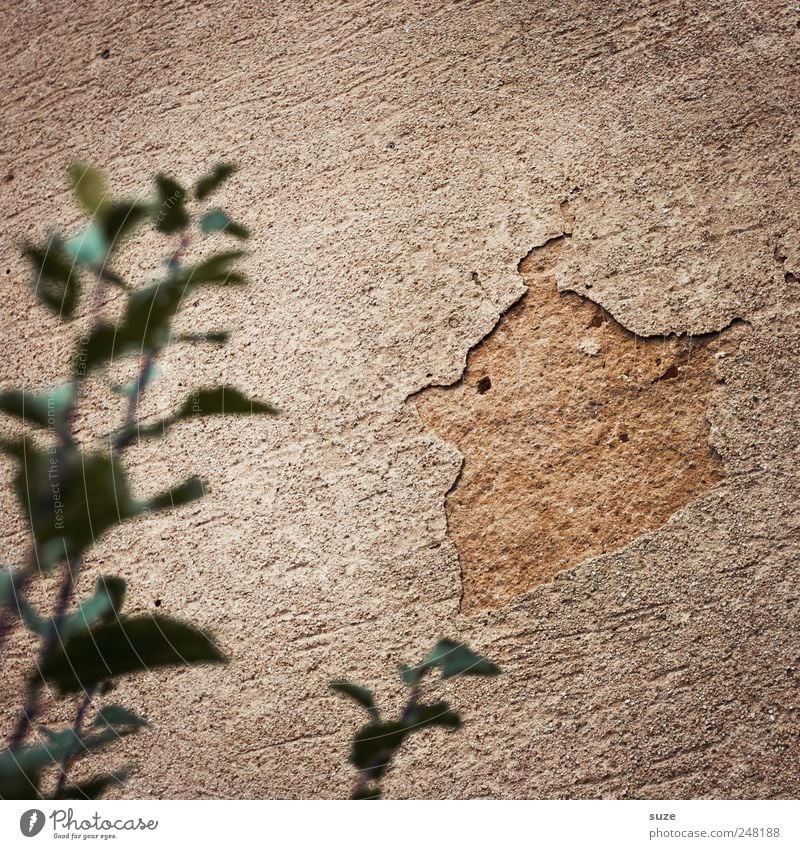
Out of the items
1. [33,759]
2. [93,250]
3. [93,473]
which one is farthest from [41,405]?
[33,759]

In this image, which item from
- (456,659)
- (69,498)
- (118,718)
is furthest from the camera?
(69,498)

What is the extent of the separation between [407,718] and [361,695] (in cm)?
14

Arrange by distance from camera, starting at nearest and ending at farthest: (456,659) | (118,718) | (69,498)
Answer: (456,659) < (118,718) < (69,498)

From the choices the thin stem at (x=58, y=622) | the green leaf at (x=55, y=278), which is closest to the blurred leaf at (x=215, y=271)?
the thin stem at (x=58, y=622)

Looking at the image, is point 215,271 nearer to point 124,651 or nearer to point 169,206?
point 169,206

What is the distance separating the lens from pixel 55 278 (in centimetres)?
237

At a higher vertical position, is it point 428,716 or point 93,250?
point 93,250

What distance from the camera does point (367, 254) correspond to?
2205mm

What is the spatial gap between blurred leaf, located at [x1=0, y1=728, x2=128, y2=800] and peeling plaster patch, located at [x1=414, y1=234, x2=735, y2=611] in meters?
1.25

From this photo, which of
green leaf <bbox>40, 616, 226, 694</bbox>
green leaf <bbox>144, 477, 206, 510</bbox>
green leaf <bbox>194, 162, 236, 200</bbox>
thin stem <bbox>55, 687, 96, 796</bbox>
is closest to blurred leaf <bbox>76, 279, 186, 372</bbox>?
green leaf <bbox>194, 162, 236, 200</bbox>

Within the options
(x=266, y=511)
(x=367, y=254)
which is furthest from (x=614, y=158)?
(x=266, y=511)

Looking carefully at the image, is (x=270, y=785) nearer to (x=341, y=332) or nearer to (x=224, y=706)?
(x=224, y=706)

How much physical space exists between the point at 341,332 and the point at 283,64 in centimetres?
88

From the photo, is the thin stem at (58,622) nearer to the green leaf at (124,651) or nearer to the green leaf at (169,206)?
the green leaf at (124,651)
